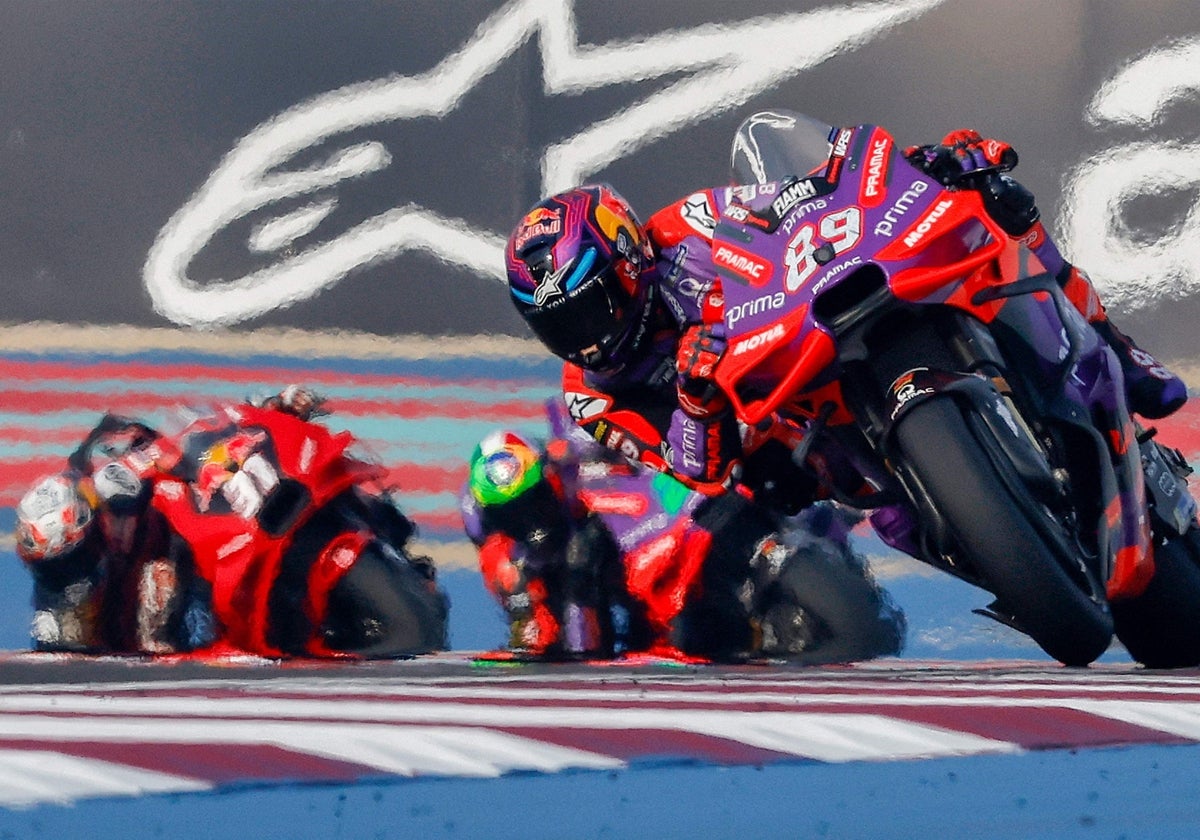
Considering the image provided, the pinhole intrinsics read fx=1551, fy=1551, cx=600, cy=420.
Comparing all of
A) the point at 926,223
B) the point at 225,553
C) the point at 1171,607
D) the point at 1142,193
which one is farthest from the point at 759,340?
the point at 1142,193

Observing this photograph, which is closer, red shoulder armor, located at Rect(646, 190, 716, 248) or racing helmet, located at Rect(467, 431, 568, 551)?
red shoulder armor, located at Rect(646, 190, 716, 248)

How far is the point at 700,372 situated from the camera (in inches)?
117

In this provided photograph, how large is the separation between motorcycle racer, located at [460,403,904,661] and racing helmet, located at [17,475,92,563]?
1.02m

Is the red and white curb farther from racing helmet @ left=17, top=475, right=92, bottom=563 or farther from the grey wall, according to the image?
the grey wall

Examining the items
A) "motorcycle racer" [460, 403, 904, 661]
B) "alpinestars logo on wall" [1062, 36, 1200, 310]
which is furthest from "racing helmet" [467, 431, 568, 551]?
"alpinestars logo on wall" [1062, 36, 1200, 310]

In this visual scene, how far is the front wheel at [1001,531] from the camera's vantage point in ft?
8.09

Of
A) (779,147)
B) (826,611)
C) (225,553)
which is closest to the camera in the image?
(779,147)

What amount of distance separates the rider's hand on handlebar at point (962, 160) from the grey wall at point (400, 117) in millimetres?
2772

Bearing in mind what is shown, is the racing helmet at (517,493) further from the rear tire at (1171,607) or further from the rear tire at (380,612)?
the rear tire at (1171,607)

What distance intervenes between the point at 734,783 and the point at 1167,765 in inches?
18.2

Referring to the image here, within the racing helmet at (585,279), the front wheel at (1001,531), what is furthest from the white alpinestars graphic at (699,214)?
the front wheel at (1001,531)

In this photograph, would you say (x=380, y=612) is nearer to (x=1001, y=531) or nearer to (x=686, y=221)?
(x=686, y=221)

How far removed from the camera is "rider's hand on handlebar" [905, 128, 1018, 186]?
3.03 m

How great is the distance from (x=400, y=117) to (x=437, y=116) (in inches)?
5.6
